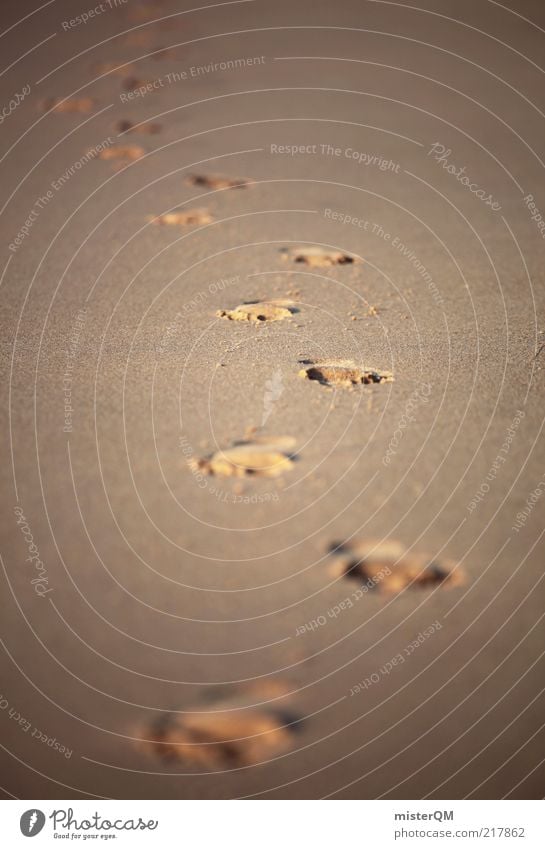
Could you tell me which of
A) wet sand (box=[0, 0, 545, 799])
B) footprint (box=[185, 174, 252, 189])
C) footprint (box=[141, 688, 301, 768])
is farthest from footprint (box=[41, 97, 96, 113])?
footprint (box=[141, 688, 301, 768])

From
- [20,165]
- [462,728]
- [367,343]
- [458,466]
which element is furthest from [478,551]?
[20,165]

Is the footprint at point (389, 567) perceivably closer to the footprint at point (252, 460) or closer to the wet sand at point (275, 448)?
the wet sand at point (275, 448)

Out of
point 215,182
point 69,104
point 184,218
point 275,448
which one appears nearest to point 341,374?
point 275,448

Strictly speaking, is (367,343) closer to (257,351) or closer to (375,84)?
(257,351)

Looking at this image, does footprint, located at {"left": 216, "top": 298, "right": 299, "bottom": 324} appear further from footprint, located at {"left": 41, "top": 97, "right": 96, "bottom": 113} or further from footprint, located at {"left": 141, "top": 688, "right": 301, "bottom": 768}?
footprint, located at {"left": 41, "top": 97, "right": 96, "bottom": 113}

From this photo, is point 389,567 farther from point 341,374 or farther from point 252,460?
point 341,374
